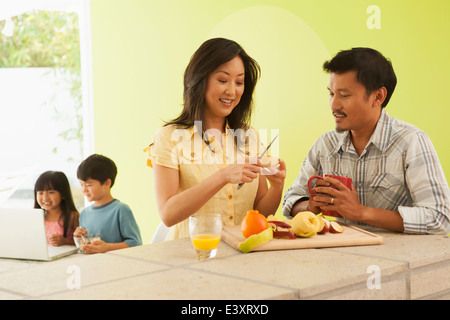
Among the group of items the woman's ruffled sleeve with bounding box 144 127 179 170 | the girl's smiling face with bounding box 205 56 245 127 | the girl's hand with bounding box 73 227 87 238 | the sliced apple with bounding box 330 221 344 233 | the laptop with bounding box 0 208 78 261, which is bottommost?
the girl's hand with bounding box 73 227 87 238

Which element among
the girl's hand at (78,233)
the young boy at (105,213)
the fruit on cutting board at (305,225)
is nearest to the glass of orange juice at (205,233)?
the fruit on cutting board at (305,225)

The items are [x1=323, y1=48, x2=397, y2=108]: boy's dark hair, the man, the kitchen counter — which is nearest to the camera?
the kitchen counter

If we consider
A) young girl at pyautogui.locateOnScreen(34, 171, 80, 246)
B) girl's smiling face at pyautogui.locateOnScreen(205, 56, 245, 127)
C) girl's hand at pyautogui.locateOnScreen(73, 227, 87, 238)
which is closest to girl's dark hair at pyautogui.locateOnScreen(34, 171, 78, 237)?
young girl at pyautogui.locateOnScreen(34, 171, 80, 246)

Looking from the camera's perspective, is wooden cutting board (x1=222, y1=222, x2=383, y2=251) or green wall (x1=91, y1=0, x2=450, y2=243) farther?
green wall (x1=91, y1=0, x2=450, y2=243)

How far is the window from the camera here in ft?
16.9

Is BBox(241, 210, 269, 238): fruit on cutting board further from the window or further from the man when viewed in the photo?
the window

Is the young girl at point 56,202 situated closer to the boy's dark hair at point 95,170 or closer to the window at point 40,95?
the boy's dark hair at point 95,170

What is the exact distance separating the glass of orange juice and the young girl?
1706 millimetres

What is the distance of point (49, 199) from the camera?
3049mm

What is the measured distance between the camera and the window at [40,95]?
5160 mm

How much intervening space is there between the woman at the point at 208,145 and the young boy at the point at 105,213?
0.82 metres

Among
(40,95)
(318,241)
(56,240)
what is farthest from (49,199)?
(40,95)

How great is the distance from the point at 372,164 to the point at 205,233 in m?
0.74
